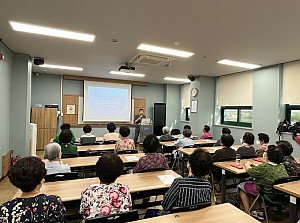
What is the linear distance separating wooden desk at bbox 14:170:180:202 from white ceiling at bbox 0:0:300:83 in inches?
84.7

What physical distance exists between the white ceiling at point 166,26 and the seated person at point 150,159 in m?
1.79

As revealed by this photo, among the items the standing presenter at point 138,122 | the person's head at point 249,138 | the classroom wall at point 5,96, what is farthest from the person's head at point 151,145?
the standing presenter at point 138,122

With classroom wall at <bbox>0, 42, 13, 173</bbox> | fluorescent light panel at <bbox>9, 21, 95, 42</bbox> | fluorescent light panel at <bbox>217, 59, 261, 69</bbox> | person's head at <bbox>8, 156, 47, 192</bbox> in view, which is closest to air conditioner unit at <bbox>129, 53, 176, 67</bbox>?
fluorescent light panel at <bbox>9, 21, 95, 42</bbox>

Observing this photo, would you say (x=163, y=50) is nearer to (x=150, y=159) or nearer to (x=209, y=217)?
(x=150, y=159)

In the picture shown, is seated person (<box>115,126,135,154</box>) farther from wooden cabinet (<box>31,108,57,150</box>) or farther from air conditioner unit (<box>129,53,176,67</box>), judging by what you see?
wooden cabinet (<box>31,108,57,150</box>)

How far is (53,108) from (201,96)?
18.1ft

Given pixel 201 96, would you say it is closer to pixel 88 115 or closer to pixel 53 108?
pixel 88 115

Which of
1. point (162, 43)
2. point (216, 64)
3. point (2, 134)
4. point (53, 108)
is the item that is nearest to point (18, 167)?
point (162, 43)

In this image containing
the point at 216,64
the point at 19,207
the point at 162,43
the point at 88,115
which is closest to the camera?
the point at 19,207

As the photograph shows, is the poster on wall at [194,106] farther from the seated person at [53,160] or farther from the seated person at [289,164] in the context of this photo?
the seated person at [53,160]

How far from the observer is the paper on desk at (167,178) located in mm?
2301

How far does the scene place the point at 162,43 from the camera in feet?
13.3

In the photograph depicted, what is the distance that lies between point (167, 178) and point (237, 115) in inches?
223

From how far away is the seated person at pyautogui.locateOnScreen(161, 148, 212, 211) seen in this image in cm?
172
